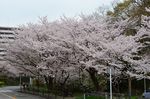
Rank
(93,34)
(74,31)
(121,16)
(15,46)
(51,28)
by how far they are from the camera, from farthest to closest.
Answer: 1. (15,46)
2. (121,16)
3. (51,28)
4. (74,31)
5. (93,34)


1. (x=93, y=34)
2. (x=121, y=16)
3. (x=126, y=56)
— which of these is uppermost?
(x=121, y=16)

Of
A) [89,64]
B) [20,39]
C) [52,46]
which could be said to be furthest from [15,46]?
[89,64]

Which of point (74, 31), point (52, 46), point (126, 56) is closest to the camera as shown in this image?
point (126, 56)

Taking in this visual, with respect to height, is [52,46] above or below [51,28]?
below

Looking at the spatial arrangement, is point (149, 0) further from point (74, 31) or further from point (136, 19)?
point (74, 31)

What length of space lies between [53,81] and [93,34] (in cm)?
1740

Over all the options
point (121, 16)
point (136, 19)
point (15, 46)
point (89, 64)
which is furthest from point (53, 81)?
point (89, 64)

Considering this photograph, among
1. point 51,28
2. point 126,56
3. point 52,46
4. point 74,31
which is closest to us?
point 126,56

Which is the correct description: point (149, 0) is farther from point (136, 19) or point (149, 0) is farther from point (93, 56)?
point (93, 56)

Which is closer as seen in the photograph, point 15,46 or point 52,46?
point 52,46

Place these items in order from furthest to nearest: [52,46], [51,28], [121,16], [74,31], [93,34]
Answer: [121,16]
[51,28]
[52,46]
[74,31]
[93,34]

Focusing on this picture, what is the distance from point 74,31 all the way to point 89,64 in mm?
4785

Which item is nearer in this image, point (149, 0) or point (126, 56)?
point (126, 56)

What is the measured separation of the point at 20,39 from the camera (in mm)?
42156
